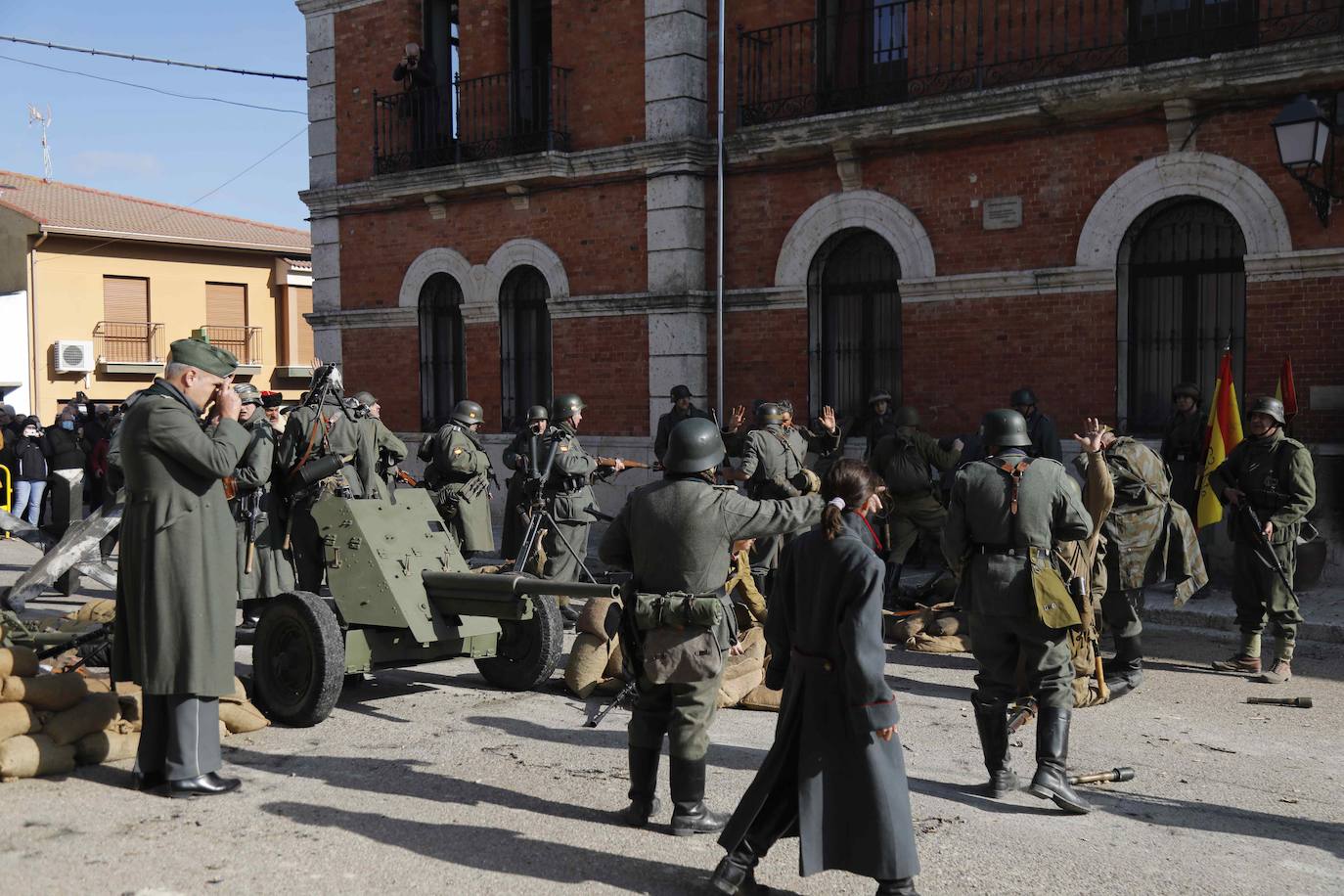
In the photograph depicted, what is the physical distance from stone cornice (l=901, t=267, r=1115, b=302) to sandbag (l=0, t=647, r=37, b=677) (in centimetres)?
912

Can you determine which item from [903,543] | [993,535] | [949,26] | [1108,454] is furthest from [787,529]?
[949,26]

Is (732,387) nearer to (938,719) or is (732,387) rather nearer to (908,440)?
(908,440)

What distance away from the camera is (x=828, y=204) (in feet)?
44.4

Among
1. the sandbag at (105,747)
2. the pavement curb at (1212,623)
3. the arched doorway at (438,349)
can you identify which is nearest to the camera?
the sandbag at (105,747)

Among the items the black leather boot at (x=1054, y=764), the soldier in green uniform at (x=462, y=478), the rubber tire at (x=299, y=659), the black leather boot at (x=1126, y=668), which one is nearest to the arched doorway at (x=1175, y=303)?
the black leather boot at (x=1126, y=668)

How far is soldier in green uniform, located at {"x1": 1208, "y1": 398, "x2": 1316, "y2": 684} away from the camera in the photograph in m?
8.06

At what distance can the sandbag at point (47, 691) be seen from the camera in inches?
231

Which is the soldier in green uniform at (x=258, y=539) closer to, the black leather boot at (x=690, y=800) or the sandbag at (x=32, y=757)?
the sandbag at (x=32, y=757)

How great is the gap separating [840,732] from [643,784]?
1.16 m

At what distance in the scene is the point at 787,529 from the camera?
5180mm

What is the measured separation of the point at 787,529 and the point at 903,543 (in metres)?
6.11

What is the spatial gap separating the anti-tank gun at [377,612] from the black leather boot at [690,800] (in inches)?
68.5

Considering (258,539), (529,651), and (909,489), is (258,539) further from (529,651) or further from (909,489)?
(909,489)

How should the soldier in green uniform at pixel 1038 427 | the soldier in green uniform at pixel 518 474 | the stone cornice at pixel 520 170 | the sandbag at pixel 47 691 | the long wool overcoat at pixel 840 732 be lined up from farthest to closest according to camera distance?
the stone cornice at pixel 520 170
the soldier in green uniform at pixel 1038 427
the soldier in green uniform at pixel 518 474
the sandbag at pixel 47 691
the long wool overcoat at pixel 840 732
